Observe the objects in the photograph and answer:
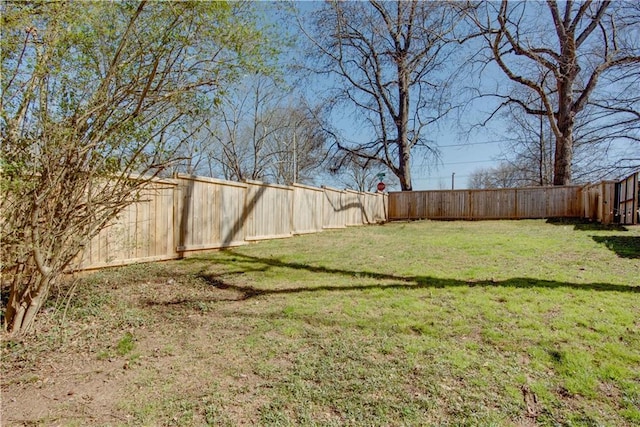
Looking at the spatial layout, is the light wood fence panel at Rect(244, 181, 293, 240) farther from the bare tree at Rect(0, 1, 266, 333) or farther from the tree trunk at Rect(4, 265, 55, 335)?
the tree trunk at Rect(4, 265, 55, 335)

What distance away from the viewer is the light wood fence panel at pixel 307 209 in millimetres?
9203

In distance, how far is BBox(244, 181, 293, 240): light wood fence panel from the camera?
24.5 feet

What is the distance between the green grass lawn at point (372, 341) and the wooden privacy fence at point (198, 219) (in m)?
0.42

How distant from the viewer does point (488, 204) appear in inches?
571

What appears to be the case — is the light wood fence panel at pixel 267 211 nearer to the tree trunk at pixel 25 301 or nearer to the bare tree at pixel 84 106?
the bare tree at pixel 84 106

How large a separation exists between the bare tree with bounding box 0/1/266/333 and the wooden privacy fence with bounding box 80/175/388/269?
0.46m

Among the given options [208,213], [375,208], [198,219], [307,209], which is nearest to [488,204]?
[375,208]

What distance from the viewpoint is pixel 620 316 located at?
2.98m

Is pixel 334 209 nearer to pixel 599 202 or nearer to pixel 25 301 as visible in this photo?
pixel 599 202

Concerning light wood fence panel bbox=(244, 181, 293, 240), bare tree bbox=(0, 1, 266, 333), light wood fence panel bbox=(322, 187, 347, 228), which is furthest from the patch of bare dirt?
light wood fence panel bbox=(322, 187, 347, 228)

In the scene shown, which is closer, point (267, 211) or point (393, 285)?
point (393, 285)

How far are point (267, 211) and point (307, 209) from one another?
2023mm

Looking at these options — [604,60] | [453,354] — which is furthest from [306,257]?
[604,60]

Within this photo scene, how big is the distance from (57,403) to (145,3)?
305 centimetres
